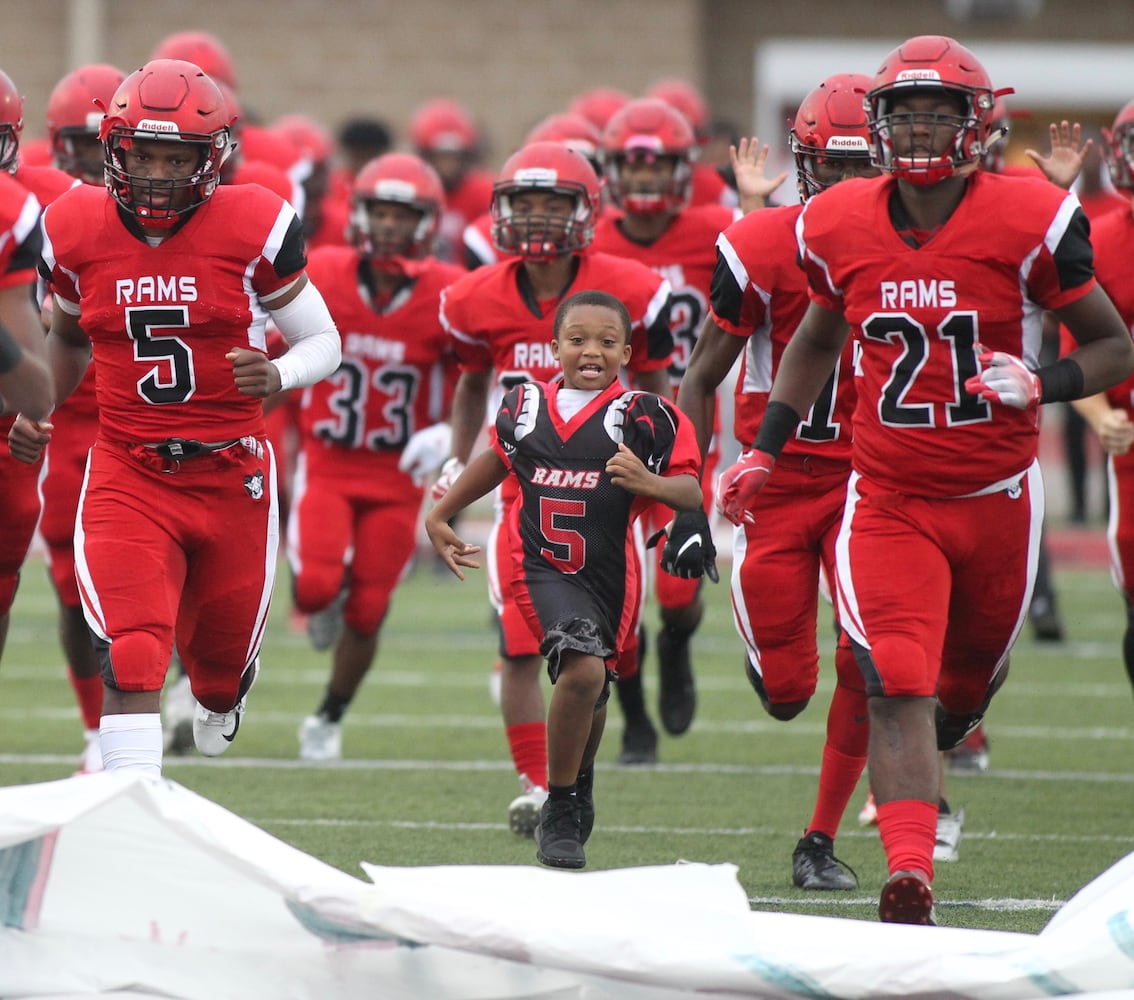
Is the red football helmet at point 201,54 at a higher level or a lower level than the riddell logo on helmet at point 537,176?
higher

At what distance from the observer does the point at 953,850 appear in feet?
17.5

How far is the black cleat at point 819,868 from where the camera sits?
193 inches

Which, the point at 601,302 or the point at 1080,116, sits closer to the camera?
the point at 601,302

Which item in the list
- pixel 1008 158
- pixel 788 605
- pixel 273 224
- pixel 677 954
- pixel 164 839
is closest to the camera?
pixel 677 954

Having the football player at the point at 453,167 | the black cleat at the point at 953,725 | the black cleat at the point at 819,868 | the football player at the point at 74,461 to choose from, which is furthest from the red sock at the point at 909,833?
the football player at the point at 453,167

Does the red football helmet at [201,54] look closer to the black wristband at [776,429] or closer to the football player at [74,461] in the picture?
the football player at [74,461]

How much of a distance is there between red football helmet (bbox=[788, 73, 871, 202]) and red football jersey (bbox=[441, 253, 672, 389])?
74 centimetres

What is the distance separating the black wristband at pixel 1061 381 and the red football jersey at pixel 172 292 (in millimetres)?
1740

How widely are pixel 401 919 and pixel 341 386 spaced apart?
378 cm

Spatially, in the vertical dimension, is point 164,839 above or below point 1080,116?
below

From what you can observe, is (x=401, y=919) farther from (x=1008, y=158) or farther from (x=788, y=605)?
(x=1008, y=158)

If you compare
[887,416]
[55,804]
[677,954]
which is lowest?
[677,954]

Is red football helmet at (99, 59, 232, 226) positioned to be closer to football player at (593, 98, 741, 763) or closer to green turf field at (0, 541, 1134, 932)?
green turf field at (0, 541, 1134, 932)

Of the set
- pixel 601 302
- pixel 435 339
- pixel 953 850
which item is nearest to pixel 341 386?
pixel 435 339
